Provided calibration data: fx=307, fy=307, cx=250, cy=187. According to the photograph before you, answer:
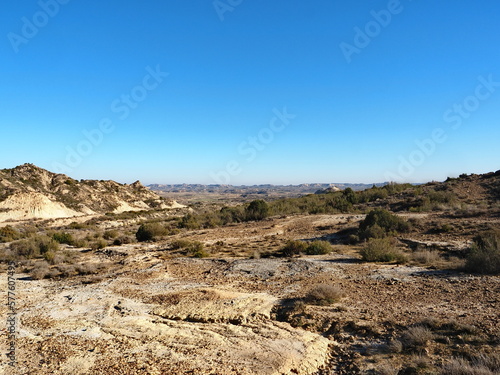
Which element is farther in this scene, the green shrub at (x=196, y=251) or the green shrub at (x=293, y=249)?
the green shrub at (x=196, y=251)

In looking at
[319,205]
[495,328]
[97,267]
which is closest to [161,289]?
[97,267]

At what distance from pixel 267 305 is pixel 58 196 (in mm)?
57722

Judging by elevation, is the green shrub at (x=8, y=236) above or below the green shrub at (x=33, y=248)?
below

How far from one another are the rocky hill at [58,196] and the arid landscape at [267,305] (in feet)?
101

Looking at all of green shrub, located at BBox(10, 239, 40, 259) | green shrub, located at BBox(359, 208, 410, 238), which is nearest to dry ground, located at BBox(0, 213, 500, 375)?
green shrub, located at BBox(10, 239, 40, 259)

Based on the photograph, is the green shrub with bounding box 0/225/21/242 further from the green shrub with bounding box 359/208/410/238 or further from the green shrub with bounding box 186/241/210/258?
the green shrub with bounding box 359/208/410/238

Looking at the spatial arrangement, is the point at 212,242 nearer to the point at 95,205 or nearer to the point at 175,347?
the point at 175,347

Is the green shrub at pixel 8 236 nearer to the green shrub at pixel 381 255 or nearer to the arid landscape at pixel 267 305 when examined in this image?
the arid landscape at pixel 267 305

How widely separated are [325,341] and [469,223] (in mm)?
16746

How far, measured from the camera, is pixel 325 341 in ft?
22.2

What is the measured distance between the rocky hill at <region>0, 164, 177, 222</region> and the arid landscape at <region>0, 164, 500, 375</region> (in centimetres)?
3068

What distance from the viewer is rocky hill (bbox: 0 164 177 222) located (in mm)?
44344

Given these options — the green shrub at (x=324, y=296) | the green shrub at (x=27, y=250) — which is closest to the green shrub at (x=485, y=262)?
the green shrub at (x=324, y=296)

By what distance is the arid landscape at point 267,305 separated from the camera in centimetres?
595
